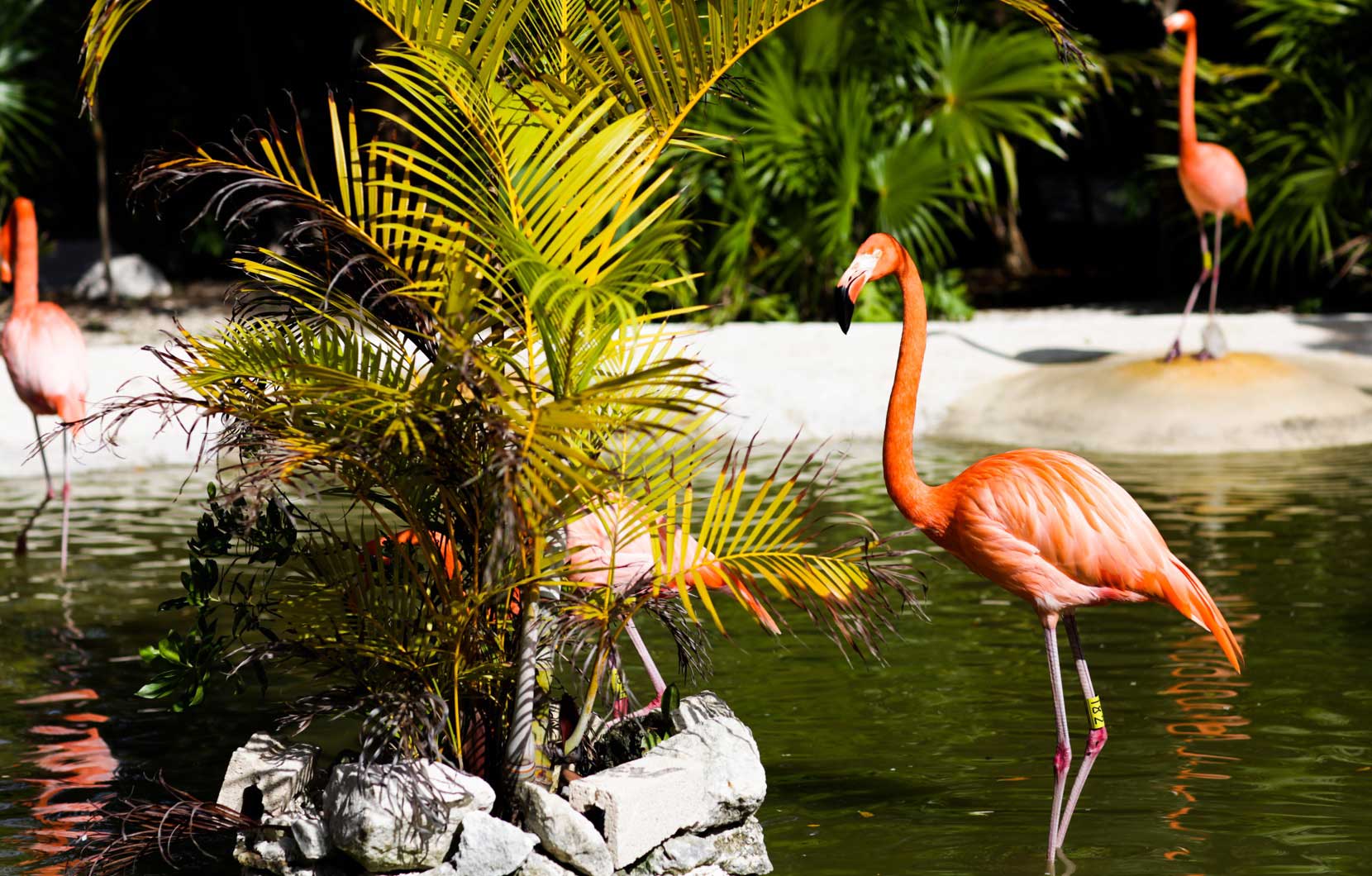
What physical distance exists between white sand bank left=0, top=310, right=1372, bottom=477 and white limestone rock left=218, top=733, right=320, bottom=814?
689cm

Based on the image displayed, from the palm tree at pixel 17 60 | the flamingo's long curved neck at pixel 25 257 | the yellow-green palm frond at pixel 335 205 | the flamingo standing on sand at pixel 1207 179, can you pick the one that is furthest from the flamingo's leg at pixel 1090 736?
the palm tree at pixel 17 60

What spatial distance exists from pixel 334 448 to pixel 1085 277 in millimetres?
15925

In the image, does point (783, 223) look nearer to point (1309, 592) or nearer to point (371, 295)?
point (1309, 592)

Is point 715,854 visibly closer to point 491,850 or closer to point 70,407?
point 491,850

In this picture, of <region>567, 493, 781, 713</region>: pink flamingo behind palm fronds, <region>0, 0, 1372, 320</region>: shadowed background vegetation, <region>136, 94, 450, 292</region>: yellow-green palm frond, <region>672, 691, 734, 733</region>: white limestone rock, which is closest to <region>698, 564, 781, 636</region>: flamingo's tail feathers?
<region>567, 493, 781, 713</region>: pink flamingo behind palm fronds

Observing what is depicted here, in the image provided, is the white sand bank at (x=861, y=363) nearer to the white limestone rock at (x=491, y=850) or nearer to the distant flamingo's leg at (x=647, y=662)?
the distant flamingo's leg at (x=647, y=662)

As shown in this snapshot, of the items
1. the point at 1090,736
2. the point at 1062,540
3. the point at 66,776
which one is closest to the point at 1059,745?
the point at 1090,736

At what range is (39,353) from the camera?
26.8 feet

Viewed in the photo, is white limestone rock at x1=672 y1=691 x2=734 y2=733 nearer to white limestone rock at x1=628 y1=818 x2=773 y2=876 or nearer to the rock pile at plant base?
the rock pile at plant base

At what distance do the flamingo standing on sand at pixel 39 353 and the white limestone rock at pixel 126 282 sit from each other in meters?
9.72

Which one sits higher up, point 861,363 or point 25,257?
point 25,257

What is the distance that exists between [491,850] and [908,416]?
1.57 meters

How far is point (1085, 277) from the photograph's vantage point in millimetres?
18500

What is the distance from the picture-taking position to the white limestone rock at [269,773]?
3938mm
